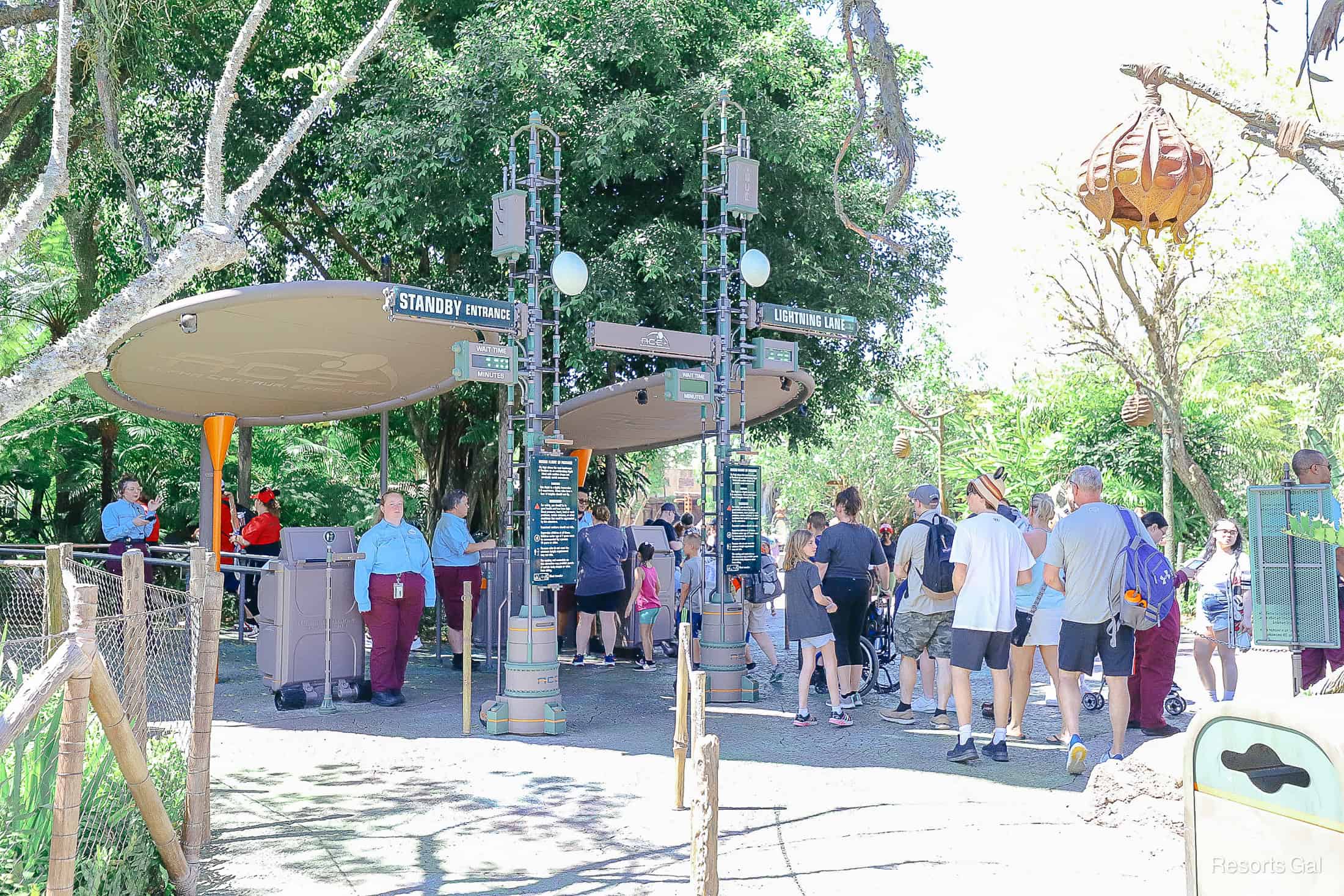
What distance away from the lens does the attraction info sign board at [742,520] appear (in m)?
10.2

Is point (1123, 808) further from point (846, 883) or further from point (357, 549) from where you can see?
point (357, 549)

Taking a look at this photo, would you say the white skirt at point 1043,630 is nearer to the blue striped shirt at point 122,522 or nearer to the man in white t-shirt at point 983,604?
the man in white t-shirt at point 983,604

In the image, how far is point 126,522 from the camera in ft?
43.3

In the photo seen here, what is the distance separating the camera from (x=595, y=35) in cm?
1420

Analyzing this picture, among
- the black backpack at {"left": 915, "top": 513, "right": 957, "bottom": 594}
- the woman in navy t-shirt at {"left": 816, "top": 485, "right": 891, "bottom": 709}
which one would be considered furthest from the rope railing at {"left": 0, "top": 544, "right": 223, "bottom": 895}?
the black backpack at {"left": 915, "top": 513, "right": 957, "bottom": 594}

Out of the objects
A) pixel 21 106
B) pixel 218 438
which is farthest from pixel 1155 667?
pixel 21 106

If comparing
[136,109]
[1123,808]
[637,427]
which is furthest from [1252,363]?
[1123,808]

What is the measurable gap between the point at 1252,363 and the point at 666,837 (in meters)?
44.4

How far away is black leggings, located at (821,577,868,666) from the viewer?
9.48 m

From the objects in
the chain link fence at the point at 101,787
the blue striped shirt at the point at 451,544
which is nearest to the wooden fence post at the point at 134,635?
the chain link fence at the point at 101,787

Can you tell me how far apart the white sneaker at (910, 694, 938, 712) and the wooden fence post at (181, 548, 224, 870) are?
5754 mm

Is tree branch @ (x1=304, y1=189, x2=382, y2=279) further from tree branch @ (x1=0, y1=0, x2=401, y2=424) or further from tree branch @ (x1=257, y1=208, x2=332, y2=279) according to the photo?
tree branch @ (x1=0, y1=0, x2=401, y2=424)

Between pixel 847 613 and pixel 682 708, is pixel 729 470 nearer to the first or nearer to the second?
pixel 847 613

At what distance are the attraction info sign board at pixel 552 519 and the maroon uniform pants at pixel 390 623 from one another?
1515 mm
